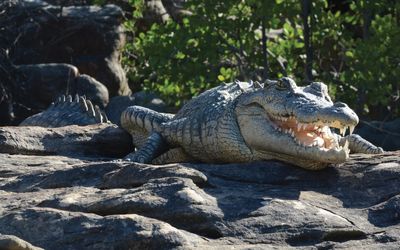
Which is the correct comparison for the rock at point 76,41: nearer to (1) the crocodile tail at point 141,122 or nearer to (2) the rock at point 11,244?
(1) the crocodile tail at point 141,122

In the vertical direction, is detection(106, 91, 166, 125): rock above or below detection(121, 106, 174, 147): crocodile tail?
below

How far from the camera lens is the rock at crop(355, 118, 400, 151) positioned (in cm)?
1162

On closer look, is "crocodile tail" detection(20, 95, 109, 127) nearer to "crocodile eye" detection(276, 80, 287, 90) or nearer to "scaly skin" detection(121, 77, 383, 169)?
"scaly skin" detection(121, 77, 383, 169)

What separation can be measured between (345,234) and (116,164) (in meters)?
1.62

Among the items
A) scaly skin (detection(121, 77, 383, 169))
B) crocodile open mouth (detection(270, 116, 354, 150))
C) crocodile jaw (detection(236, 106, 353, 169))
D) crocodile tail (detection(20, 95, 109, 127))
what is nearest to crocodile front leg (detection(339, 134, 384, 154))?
scaly skin (detection(121, 77, 383, 169))

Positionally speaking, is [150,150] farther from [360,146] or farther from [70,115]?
[70,115]

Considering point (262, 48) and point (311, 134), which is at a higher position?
point (311, 134)

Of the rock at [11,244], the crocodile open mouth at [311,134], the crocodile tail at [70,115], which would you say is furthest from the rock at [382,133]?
the rock at [11,244]

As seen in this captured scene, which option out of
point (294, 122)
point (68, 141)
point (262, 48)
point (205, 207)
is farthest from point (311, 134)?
point (262, 48)

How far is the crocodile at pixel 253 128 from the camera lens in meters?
6.38

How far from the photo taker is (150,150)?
7.80 meters

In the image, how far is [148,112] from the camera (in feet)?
28.6

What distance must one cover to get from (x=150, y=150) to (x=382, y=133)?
4821 mm

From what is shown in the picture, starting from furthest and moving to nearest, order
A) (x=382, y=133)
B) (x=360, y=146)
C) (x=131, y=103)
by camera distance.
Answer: (x=131, y=103), (x=382, y=133), (x=360, y=146)
